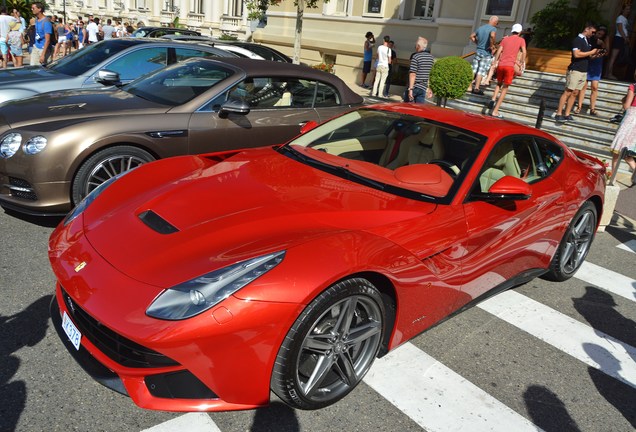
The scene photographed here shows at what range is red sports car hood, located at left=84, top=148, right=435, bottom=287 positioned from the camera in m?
2.63

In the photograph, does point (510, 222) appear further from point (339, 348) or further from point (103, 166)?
point (103, 166)

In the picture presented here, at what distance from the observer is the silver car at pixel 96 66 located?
665cm

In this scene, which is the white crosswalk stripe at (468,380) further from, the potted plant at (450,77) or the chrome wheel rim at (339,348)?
the potted plant at (450,77)

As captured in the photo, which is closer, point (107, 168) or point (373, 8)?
point (107, 168)

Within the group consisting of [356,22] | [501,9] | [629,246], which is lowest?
[629,246]

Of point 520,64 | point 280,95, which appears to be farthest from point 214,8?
point 280,95

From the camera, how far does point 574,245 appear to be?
4.84m

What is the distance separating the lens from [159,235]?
9.26 feet

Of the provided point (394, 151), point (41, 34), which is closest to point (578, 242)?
point (394, 151)

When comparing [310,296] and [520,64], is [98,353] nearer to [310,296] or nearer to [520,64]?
[310,296]

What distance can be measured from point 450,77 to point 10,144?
9.05 metres

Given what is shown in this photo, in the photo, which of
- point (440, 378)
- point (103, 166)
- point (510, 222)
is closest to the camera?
point (440, 378)

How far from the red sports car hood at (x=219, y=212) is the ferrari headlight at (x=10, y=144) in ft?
4.62

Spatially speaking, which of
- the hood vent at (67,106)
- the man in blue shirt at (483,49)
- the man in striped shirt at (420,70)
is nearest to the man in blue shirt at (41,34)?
the man in striped shirt at (420,70)
